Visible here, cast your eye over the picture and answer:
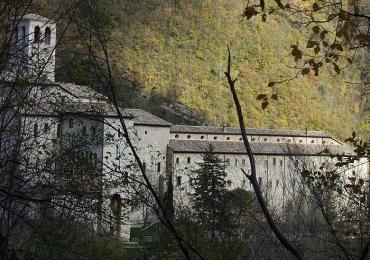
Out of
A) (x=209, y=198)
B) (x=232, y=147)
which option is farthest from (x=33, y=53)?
(x=232, y=147)

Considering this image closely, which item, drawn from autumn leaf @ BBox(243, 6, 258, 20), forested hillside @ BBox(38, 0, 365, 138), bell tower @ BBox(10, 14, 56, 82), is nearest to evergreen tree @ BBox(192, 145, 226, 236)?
bell tower @ BBox(10, 14, 56, 82)

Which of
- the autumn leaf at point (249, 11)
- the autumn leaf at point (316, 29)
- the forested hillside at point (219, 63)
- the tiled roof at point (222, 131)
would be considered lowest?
the autumn leaf at point (249, 11)

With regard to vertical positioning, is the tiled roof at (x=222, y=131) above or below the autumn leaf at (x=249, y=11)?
above

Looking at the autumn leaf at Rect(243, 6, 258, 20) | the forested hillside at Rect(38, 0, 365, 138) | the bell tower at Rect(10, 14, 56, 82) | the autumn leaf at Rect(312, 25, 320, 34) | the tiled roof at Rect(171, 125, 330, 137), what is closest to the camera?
the autumn leaf at Rect(243, 6, 258, 20)

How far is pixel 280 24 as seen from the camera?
93.3m

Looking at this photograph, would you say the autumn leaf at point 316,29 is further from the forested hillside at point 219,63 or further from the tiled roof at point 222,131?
the forested hillside at point 219,63

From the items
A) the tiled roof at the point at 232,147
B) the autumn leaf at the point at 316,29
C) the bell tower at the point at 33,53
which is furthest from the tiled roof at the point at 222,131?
the autumn leaf at the point at 316,29

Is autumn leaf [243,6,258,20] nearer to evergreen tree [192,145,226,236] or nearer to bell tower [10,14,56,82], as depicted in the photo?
bell tower [10,14,56,82]

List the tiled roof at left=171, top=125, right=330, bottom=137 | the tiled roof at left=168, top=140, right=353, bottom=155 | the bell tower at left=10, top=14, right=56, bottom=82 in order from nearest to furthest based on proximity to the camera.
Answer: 1. the bell tower at left=10, top=14, right=56, bottom=82
2. the tiled roof at left=168, top=140, right=353, bottom=155
3. the tiled roof at left=171, top=125, right=330, bottom=137

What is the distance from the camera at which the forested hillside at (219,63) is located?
254 ft

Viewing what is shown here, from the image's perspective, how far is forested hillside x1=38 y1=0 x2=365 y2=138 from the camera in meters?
77.3

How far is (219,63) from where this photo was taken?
83.5 m

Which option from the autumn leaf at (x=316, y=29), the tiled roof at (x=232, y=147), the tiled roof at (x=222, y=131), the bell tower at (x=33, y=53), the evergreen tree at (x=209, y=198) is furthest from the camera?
the tiled roof at (x=222, y=131)

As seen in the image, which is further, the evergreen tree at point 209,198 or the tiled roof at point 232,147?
the tiled roof at point 232,147
